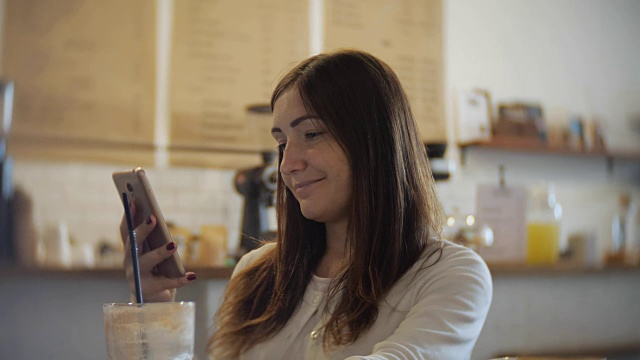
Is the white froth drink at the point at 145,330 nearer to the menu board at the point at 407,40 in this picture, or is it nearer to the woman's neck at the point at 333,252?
the woman's neck at the point at 333,252

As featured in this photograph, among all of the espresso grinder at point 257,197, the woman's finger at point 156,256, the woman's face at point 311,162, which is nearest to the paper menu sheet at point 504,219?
the espresso grinder at point 257,197

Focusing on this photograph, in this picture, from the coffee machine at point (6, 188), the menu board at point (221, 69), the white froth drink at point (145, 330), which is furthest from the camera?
the menu board at point (221, 69)

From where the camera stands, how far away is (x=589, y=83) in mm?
4711

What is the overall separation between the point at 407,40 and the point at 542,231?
4.18 feet

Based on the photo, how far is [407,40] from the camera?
412cm

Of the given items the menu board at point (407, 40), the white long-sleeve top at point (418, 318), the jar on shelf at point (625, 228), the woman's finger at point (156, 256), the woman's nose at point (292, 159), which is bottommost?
the jar on shelf at point (625, 228)

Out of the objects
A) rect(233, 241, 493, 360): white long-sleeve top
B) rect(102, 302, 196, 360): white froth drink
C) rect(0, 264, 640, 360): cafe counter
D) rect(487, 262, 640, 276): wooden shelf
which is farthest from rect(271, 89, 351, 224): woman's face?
rect(487, 262, 640, 276): wooden shelf

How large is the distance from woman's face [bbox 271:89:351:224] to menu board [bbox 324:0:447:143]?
2.54 metres

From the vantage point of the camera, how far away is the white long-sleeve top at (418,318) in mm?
1216

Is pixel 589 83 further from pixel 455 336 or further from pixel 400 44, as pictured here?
pixel 455 336

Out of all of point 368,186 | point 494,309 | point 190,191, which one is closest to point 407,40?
point 190,191

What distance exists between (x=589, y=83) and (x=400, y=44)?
1.40 meters

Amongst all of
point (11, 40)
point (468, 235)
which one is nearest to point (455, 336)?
point (468, 235)

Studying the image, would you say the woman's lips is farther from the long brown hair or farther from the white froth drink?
the white froth drink
